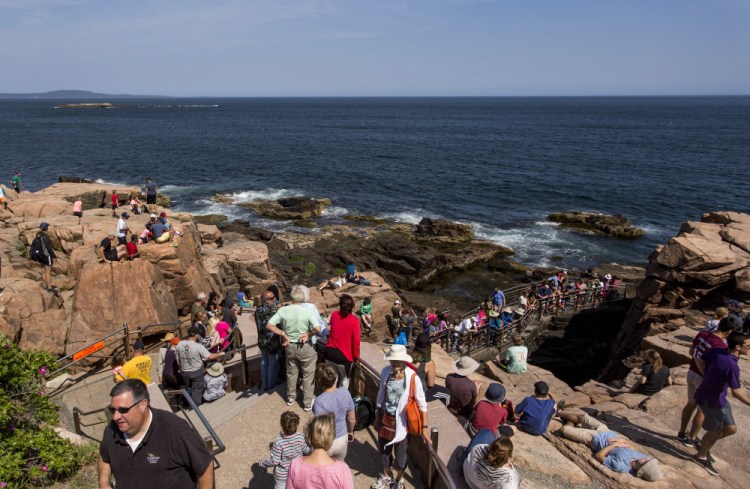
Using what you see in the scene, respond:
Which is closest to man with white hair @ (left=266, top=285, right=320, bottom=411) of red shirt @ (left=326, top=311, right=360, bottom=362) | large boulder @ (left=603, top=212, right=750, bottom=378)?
red shirt @ (left=326, top=311, right=360, bottom=362)

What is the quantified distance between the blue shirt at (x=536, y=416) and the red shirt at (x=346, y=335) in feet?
9.41

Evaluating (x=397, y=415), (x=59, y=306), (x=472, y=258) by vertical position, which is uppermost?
(x=397, y=415)

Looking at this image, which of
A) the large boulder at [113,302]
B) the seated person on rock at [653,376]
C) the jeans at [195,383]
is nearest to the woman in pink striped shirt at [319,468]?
the jeans at [195,383]

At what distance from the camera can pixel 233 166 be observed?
64.0m

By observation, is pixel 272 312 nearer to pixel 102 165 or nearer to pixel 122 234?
pixel 122 234

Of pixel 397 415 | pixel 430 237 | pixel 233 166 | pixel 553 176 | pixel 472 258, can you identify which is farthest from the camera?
pixel 233 166

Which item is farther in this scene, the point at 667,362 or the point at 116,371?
the point at 667,362

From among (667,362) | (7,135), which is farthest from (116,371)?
(7,135)

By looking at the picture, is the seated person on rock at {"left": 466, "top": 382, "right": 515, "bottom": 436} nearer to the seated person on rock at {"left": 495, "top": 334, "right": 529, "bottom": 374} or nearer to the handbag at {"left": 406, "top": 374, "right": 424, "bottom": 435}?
the handbag at {"left": 406, "top": 374, "right": 424, "bottom": 435}

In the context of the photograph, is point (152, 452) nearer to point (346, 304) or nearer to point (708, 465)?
point (346, 304)

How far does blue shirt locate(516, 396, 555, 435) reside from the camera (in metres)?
7.34

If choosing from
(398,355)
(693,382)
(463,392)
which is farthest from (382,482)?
(693,382)

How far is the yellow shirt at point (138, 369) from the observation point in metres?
7.65

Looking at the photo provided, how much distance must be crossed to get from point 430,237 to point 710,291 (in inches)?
855
